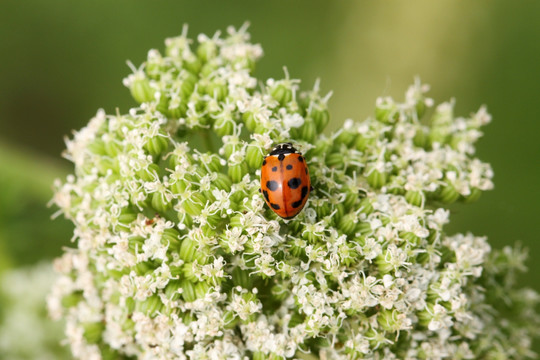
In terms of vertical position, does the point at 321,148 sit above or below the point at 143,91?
below

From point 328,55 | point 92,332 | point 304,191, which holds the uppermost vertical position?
point 328,55

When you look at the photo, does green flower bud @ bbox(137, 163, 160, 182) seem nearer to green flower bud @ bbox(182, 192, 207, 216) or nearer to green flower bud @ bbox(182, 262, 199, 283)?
green flower bud @ bbox(182, 192, 207, 216)

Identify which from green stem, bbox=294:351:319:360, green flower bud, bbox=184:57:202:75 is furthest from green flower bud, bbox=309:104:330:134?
green stem, bbox=294:351:319:360

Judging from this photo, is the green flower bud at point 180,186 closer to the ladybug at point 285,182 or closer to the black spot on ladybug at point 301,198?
the ladybug at point 285,182

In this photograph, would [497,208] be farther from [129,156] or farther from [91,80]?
[91,80]

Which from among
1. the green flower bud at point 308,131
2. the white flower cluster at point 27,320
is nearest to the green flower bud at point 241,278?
the green flower bud at point 308,131

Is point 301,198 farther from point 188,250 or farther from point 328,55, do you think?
point 328,55

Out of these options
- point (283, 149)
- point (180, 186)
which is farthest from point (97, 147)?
point (283, 149)
